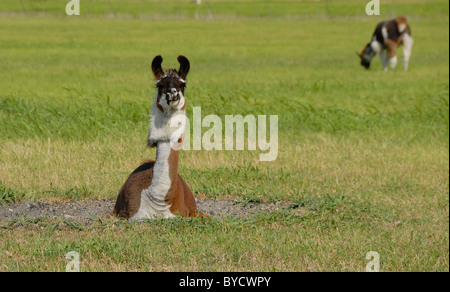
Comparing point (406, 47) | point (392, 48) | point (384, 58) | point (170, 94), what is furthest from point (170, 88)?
point (384, 58)

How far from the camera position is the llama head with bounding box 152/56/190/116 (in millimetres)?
7527

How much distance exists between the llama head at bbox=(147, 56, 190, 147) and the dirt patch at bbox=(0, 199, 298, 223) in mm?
1637

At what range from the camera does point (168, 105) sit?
24.9 feet

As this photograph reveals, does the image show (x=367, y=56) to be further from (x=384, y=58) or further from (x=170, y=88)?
(x=170, y=88)

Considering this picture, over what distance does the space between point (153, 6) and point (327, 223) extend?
46.2m

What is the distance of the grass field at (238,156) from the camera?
8.05m

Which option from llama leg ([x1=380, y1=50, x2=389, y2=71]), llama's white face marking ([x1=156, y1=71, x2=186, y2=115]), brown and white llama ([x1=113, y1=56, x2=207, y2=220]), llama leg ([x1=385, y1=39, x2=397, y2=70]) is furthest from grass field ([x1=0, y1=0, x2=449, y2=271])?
llama's white face marking ([x1=156, y1=71, x2=186, y2=115])

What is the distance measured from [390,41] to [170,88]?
81.2ft

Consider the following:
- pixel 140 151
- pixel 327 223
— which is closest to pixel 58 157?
pixel 140 151

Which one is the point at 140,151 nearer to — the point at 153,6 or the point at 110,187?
the point at 110,187

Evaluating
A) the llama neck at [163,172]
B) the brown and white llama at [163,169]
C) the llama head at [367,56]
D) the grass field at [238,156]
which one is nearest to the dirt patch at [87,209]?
the grass field at [238,156]

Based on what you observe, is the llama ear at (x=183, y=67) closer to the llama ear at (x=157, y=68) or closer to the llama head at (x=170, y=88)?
the llama head at (x=170, y=88)

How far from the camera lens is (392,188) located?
470 inches

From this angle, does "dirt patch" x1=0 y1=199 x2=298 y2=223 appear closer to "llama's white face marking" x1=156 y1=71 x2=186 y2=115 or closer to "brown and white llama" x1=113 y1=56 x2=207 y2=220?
"brown and white llama" x1=113 y1=56 x2=207 y2=220
